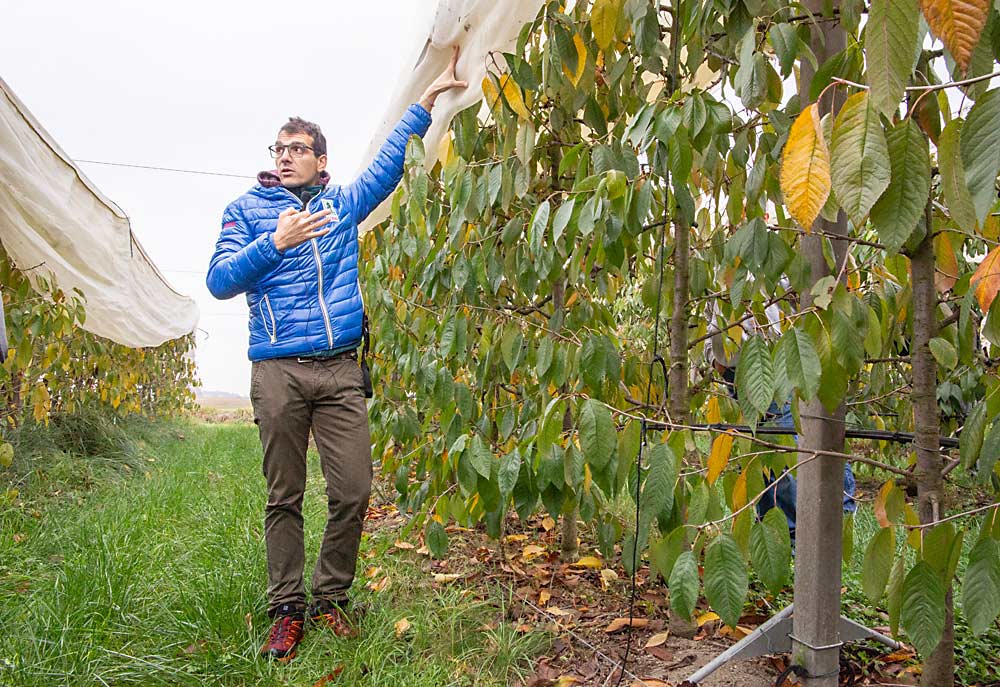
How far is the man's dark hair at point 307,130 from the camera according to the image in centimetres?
222

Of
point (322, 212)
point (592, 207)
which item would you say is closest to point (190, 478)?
point (322, 212)

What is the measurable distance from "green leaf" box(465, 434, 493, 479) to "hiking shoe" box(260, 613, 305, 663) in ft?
2.99

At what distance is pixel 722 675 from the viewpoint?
5.25ft

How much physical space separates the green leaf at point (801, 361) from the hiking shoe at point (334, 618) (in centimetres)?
160

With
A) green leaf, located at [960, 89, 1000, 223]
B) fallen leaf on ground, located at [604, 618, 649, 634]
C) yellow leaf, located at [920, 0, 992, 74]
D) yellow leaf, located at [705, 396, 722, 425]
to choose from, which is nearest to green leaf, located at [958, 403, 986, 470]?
green leaf, located at [960, 89, 1000, 223]

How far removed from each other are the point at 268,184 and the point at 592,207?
1425 millimetres

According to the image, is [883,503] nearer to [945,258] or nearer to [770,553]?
[770,553]

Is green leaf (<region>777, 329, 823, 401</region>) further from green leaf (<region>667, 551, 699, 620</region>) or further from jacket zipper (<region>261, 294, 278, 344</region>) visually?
jacket zipper (<region>261, 294, 278, 344</region>)

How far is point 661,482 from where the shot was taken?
3.14ft

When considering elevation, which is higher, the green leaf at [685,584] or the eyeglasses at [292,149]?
the eyeglasses at [292,149]

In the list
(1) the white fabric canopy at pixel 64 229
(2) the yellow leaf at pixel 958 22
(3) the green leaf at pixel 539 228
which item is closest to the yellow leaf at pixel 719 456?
(3) the green leaf at pixel 539 228

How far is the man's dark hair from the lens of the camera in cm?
222

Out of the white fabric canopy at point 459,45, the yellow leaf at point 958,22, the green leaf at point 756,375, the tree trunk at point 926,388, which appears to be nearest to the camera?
the yellow leaf at point 958,22

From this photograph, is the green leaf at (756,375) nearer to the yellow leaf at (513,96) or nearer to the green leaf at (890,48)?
the green leaf at (890,48)
